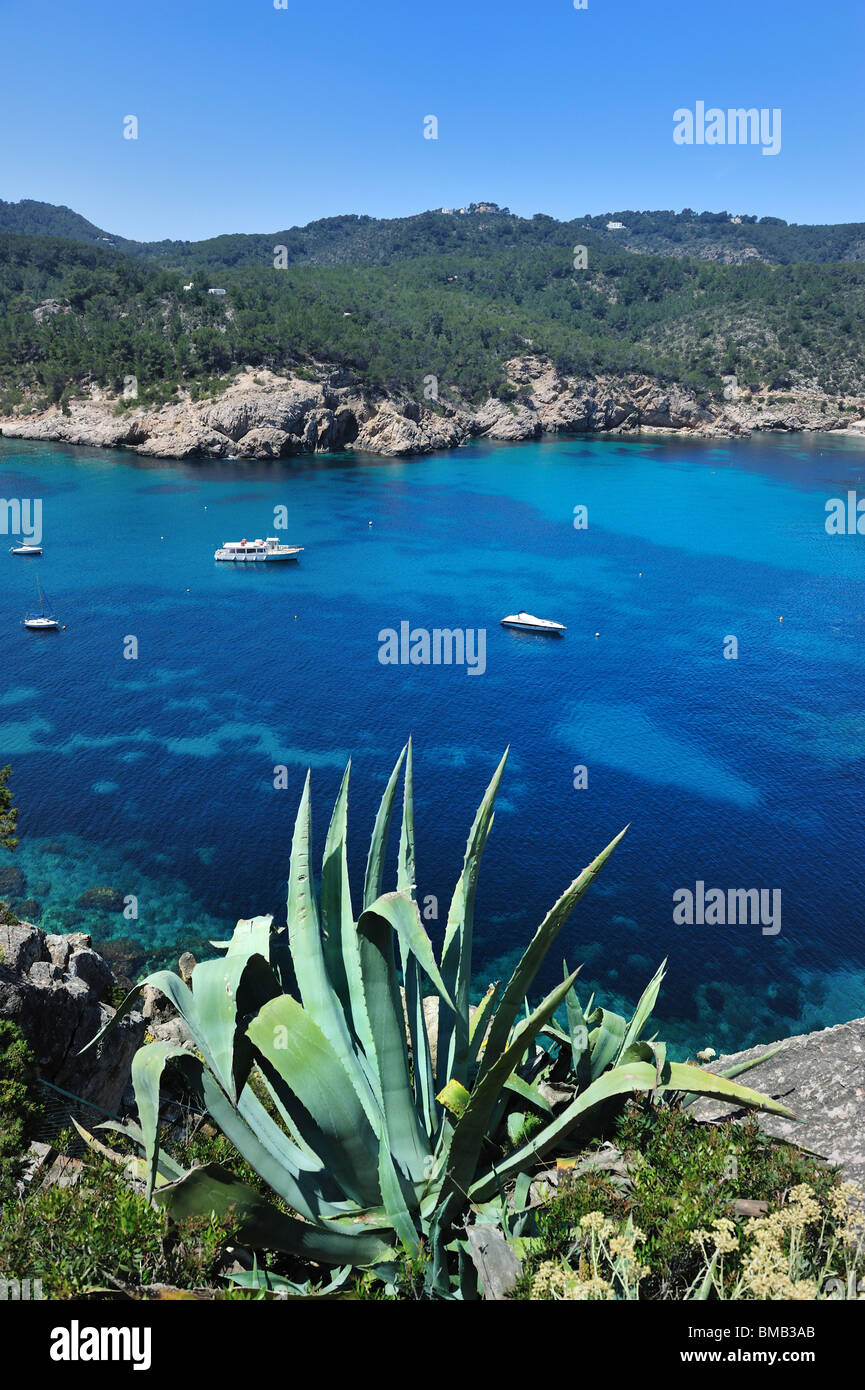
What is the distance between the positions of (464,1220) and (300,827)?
3.01m

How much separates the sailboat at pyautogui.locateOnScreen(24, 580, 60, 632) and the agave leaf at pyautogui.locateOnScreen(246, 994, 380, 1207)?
4208 cm

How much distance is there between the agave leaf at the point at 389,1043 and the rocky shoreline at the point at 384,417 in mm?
87203

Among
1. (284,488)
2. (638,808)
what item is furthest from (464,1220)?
(284,488)

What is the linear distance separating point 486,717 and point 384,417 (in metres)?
69.1

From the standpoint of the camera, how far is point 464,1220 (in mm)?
5562

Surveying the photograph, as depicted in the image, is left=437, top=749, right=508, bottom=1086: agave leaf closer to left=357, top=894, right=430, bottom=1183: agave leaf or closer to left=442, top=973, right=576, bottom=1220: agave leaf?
left=357, top=894, right=430, bottom=1183: agave leaf

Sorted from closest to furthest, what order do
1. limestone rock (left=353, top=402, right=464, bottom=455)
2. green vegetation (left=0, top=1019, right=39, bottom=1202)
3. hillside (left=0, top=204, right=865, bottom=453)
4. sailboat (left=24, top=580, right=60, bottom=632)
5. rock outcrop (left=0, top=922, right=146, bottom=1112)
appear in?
green vegetation (left=0, top=1019, right=39, bottom=1202)
rock outcrop (left=0, top=922, right=146, bottom=1112)
sailboat (left=24, top=580, right=60, bottom=632)
hillside (left=0, top=204, right=865, bottom=453)
limestone rock (left=353, top=402, right=464, bottom=455)

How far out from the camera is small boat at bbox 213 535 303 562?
57000 millimetres

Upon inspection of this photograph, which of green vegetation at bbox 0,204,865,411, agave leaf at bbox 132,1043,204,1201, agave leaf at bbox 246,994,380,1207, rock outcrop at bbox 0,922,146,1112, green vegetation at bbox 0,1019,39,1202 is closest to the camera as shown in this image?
agave leaf at bbox 132,1043,204,1201

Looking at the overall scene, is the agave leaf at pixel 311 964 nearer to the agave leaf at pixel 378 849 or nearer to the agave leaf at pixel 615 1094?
the agave leaf at pixel 378 849

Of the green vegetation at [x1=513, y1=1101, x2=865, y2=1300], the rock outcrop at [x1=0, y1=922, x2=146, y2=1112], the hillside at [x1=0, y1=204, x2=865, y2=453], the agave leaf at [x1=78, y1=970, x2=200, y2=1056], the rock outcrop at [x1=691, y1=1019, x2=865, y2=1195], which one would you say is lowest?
the rock outcrop at [x1=0, y1=922, x2=146, y2=1112]

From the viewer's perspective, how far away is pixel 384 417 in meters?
96.5

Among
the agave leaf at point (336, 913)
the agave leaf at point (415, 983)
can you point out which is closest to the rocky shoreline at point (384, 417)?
the agave leaf at point (415, 983)

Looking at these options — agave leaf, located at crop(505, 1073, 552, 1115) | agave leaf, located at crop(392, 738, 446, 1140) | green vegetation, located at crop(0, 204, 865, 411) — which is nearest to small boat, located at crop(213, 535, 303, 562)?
green vegetation, located at crop(0, 204, 865, 411)
